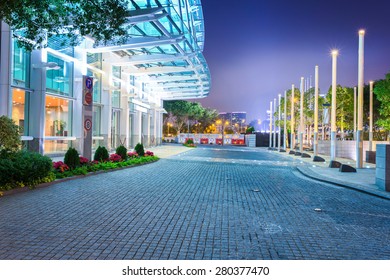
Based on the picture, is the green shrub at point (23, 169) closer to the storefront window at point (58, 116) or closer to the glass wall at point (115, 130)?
the storefront window at point (58, 116)

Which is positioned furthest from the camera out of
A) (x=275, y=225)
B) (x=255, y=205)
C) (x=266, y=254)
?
(x=255, y=205)

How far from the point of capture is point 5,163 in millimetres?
9078

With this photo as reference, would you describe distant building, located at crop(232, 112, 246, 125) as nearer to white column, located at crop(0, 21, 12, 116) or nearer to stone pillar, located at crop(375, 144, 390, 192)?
white column, located at crop(0, 21, 12, 116)

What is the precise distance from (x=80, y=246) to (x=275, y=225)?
11.5ft

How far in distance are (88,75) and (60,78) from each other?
266 cm

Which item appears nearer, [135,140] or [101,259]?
[101,259]

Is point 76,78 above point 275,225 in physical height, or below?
above

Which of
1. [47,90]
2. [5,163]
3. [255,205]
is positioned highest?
[47,90]

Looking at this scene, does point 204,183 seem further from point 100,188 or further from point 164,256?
point 164,256

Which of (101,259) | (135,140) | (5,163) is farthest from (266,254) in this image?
(135,140)

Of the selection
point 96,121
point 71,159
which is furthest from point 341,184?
point 96,121

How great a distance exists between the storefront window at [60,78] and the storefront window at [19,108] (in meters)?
2.25

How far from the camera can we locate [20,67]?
17203 mm
